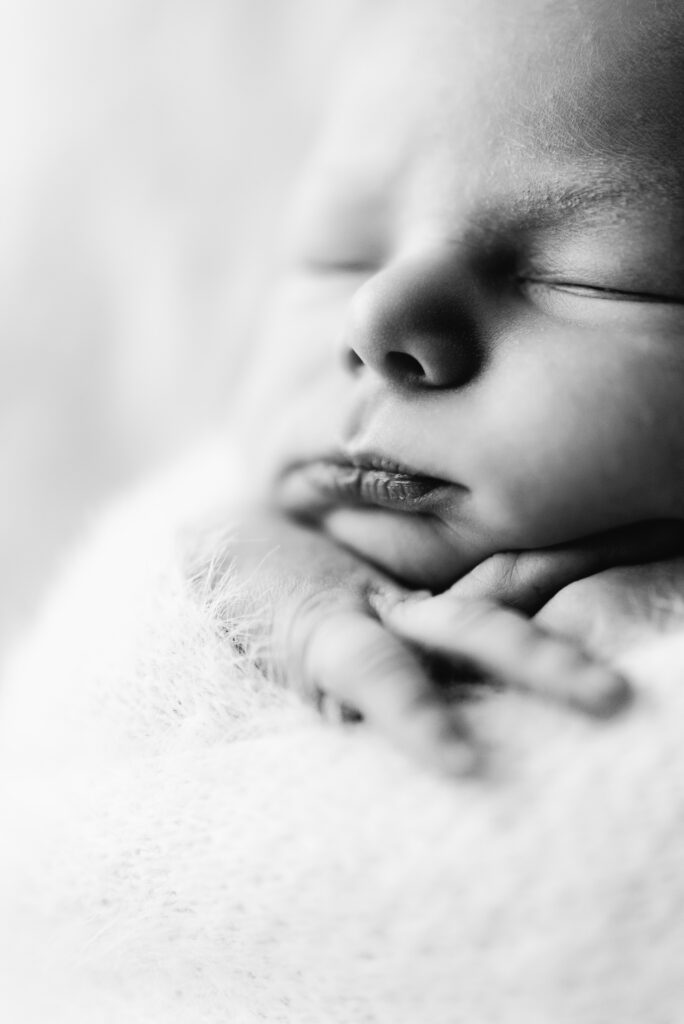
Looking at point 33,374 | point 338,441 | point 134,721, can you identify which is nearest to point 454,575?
point 338,441

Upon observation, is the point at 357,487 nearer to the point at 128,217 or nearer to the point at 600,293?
the point at 600,293

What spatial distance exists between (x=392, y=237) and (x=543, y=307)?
141mm

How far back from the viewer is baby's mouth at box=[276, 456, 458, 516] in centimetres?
63

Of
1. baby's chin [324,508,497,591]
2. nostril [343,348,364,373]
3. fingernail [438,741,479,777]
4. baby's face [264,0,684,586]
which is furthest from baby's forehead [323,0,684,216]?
fingernail [438,741,479,777]

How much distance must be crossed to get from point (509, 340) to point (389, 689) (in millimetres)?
247

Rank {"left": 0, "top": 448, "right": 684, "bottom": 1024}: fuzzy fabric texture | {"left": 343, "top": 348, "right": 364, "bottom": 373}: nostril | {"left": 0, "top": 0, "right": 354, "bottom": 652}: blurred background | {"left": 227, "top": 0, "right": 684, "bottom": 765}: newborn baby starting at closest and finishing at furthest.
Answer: {"left": 0, "top": 448, "right": 684, "bottom": 1024}: fuzzy fabric texture
{"left": 227, "top": 0, "right": 684, "bottom": 765}: newborn baby
{"left": 343, "top": 348, "right": 364, "bottom": 373}: nostril
{"left": 0, "top": 0, "right": 354, "bottom": 652}: blurred background

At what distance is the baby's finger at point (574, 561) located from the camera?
59 cm

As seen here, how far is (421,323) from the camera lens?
0.60 m

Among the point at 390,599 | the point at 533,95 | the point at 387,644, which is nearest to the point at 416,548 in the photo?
the point at 390,599

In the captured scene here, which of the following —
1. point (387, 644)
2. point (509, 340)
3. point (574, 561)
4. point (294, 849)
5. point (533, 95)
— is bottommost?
point (294, 849)

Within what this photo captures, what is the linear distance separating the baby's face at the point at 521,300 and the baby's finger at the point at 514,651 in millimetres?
102

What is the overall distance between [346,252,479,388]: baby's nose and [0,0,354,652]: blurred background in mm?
499

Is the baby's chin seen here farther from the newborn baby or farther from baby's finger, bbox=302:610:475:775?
baby's finger, bbox=302:610:475:775

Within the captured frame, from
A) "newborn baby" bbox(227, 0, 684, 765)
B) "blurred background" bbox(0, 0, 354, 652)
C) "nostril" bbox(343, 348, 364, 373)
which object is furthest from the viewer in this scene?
"blurred background" bbox(0, 0, 354, 652)
